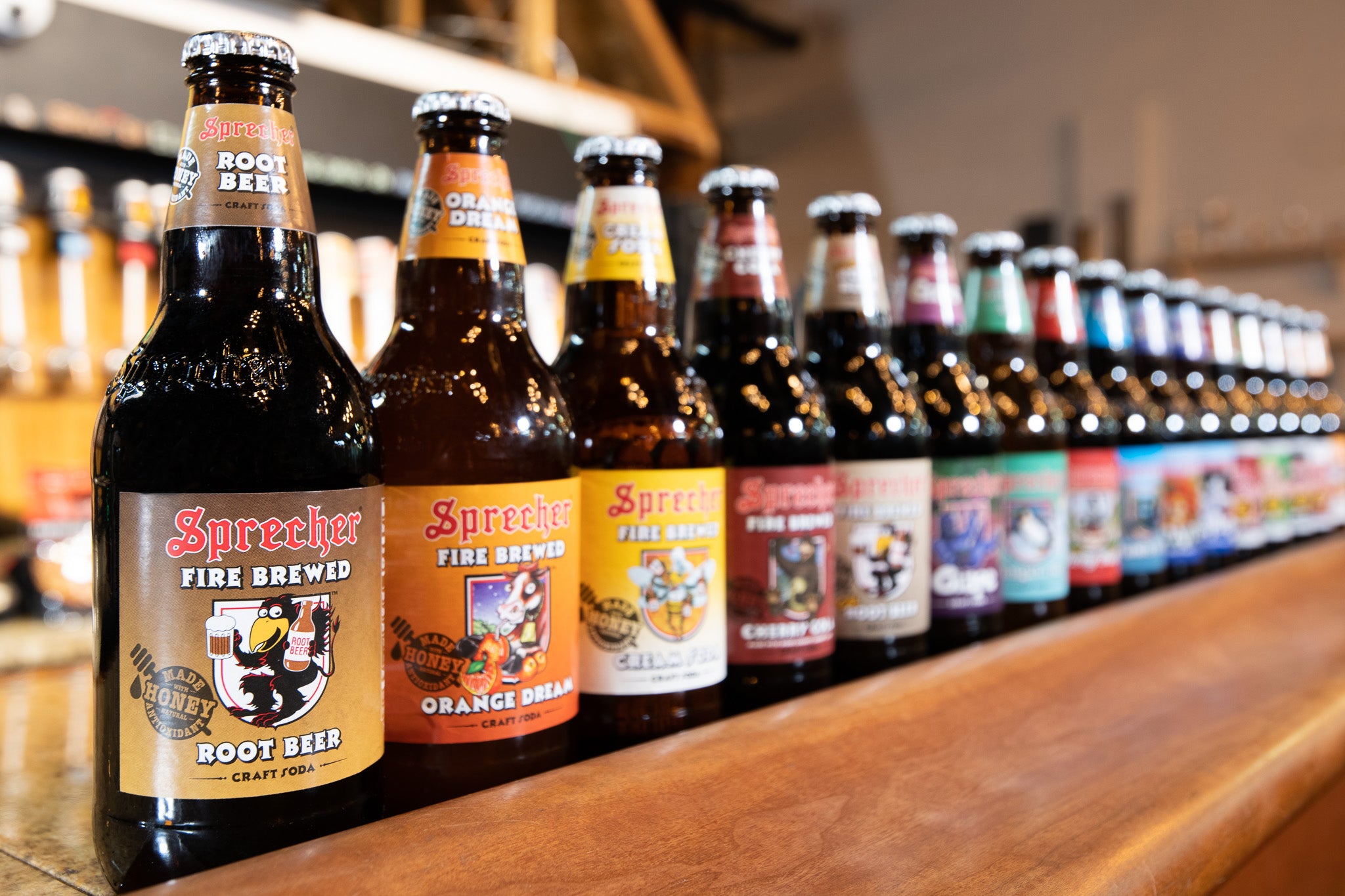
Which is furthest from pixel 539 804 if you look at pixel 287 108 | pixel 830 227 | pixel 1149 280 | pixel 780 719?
pixel 1149 280

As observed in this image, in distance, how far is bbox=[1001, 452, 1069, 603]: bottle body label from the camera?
45.4 inches

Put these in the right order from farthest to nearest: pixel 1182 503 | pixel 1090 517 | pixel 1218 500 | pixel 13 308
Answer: pixel 13 308 → pixel 1218 500 → pixel 1182 503 → pixel 1090 517

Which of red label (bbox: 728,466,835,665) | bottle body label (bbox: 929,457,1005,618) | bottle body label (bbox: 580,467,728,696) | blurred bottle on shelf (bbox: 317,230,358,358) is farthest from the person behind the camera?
blurred bottle on shelf (bbox: 317,230,358,358)

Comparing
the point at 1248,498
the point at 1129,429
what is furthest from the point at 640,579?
the point at 1248,498

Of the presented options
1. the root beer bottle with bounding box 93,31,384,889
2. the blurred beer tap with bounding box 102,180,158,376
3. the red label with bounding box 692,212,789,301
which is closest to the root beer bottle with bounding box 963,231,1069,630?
the red label with bounding box 692,212,789,301

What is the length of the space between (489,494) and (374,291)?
5.78ft

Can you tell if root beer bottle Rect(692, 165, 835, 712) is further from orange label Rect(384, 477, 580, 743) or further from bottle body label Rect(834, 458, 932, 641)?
orange label Rect(384, 477, 580, 743)

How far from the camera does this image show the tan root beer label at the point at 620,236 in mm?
815

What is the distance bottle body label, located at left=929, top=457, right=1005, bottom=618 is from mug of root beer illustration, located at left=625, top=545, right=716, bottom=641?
337 millimetres

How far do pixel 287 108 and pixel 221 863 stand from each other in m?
0.40

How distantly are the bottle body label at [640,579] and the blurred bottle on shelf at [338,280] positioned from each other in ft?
5.23

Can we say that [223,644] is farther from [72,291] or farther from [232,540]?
[72,291]

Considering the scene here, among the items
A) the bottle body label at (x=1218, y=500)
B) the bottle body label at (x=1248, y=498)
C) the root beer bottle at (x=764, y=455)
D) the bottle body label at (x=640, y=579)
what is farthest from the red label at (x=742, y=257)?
the bottle body label at (x=1248, y=498)

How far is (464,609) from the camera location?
0.66m
